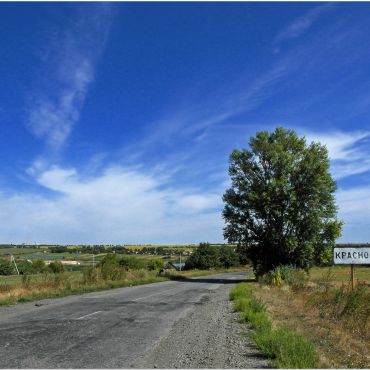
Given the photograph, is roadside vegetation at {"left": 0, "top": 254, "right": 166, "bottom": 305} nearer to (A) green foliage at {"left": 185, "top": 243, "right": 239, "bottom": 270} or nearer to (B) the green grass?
(B) the green grass

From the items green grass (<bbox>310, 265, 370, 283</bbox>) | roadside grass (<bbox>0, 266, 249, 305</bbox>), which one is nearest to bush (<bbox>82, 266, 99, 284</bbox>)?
roadside grass (<bbox>0, 266, 249, 305</bbox>)

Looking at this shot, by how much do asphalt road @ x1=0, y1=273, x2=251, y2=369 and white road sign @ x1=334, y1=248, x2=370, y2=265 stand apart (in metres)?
6.42

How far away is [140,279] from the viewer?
4303 cm

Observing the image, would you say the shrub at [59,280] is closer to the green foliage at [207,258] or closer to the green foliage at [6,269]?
the green foliage at [6,269]

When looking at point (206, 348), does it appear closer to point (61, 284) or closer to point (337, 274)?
point (337, 274)

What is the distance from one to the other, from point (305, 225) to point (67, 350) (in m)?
36.1

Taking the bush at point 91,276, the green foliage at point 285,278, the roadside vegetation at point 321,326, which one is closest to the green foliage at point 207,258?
the bush at point 91,276

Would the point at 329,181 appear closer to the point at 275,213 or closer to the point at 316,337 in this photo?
the point at 275,213

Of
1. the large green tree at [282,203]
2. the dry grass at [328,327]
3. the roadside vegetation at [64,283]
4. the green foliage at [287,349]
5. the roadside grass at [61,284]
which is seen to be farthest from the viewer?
the large green tree at [282,203]

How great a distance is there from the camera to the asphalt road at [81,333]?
9.20m

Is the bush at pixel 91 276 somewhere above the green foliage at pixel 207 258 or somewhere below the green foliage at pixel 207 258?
below

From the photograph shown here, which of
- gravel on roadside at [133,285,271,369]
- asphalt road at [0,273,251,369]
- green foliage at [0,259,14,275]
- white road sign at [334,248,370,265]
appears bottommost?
green foliage at [0,259,14,275]

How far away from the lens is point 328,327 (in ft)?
40.4

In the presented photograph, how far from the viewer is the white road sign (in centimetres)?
1911
